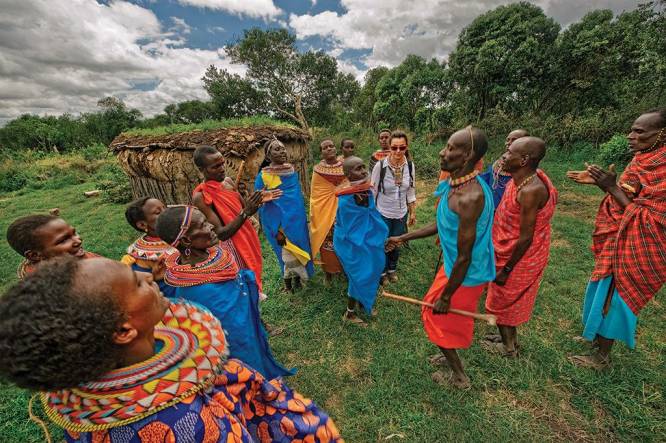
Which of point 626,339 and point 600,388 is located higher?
point 626,339

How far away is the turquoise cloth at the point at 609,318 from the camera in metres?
2.51

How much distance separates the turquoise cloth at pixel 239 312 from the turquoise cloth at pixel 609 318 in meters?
2.75

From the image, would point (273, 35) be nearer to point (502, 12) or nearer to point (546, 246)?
point (502, 12)

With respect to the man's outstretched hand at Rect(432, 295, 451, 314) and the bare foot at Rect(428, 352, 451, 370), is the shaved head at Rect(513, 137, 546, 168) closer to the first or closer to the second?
the man's outstretched hand at Rect(432, 295, 451, 314)

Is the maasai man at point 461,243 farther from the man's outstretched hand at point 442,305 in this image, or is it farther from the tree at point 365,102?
the tree at point 365,102

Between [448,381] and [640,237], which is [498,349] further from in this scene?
[640,237]

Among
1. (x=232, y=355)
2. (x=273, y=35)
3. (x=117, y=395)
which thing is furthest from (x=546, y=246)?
(x=273, y=35)

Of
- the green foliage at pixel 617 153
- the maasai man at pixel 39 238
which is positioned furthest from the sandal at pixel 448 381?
the green foliage at pixel 617 153

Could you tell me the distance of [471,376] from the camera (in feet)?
8.91

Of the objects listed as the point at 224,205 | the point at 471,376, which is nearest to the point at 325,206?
the point at 224,205

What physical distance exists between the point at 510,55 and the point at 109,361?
56.4ft

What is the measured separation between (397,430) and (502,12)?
17.4m

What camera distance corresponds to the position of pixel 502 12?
13.7 m

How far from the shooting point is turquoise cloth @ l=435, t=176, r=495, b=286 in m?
2.15
